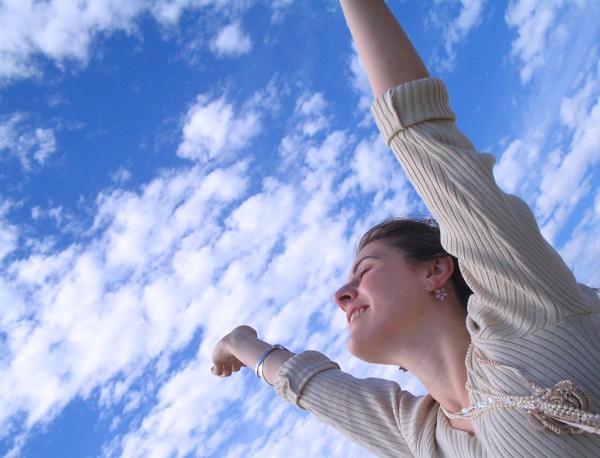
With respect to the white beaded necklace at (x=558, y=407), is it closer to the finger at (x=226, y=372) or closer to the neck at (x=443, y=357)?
the neck at (x=443, y=357)

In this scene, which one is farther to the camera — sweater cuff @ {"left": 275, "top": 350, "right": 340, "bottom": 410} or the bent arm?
the bent arm

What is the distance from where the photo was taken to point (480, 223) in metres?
1.36

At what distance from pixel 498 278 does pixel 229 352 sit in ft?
7.65

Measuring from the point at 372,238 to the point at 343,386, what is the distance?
82cm

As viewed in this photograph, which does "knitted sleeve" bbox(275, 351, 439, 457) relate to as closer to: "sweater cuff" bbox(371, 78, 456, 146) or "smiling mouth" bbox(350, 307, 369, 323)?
"smiling mouth" bbox(350, 307, 369, 323)

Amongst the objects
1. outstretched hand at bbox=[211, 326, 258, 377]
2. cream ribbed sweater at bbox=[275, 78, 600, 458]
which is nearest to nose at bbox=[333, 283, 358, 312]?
cream ribbed sweater at bbox=[275, 78, 600, 458]

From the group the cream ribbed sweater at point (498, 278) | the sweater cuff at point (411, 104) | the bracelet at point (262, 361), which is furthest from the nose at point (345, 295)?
the bracelet at point (262, 361)

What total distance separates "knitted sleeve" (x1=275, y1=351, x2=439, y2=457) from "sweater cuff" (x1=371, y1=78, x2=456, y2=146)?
4.23 ft

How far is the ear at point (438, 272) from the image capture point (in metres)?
1.90

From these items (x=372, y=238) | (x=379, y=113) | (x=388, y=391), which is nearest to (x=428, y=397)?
(x=388, y=391)

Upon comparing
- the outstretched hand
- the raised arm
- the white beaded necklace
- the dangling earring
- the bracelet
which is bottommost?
the white beaded necklace

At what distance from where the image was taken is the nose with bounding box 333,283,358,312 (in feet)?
6.54

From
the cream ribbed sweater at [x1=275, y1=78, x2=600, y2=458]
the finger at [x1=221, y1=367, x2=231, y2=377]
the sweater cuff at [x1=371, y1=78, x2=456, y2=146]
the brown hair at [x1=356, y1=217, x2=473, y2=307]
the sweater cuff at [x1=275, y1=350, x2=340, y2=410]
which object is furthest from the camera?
the finger at [x1=221, y1=367, x2=231, y2=377]

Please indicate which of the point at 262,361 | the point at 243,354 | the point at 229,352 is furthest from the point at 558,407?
the point at 229,352
